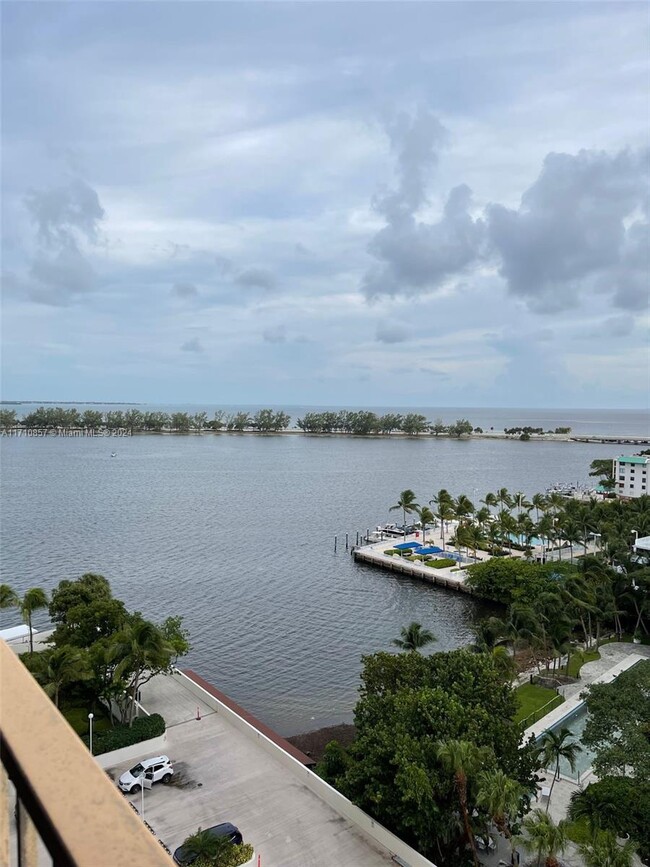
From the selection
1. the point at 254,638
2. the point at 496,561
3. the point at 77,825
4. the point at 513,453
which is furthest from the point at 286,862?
the point at 513,453

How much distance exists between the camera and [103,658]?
20891 millimetres

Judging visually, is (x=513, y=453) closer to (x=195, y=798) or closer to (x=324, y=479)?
(x=324, y=479)

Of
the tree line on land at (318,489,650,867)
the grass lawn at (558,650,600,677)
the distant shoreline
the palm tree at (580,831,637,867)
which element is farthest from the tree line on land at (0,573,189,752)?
the distant shoreline

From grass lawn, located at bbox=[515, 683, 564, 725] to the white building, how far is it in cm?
5570

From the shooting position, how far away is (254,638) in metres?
34.1

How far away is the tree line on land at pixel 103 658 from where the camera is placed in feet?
A: 65.7

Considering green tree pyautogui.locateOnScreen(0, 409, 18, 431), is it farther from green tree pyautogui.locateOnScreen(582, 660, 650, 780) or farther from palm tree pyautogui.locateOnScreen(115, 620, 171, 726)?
green tree pyautogui.locateOnScreen(582, 660, 650, 780)

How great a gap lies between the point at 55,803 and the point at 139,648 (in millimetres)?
20373

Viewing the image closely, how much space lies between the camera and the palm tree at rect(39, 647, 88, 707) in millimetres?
19688

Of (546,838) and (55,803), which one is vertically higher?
(55,803)

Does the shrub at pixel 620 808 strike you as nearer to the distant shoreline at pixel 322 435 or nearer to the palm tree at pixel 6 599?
the palm tree at pixel 6 599

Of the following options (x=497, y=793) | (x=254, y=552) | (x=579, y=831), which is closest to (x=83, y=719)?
(x=497, y=793)

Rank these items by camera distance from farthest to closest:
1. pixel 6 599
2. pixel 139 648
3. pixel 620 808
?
1. pixel 6 599
2. pixel 139 648
3. pixel 620 808

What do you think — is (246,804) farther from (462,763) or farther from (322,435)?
(322,435)
